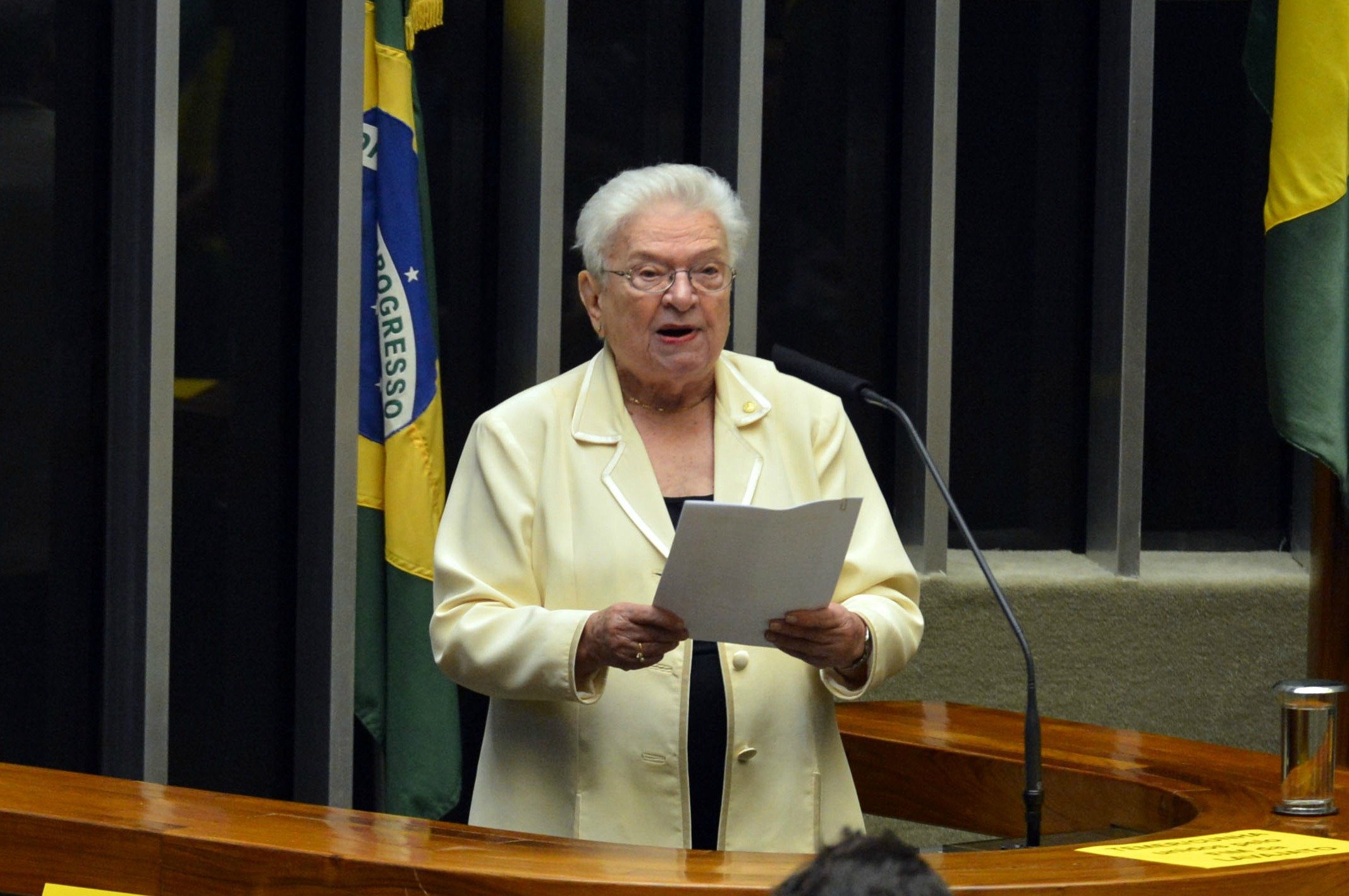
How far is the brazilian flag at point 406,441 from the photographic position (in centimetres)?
376

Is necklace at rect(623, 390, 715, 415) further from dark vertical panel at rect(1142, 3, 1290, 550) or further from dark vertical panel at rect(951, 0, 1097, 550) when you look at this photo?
dark vertical panel at rect(1142, 3, 1290, 550)

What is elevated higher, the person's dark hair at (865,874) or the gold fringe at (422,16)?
the gold fringe at (422,16)

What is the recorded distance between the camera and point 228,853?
6.72 ft

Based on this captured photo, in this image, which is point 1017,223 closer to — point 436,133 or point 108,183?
point 436,133

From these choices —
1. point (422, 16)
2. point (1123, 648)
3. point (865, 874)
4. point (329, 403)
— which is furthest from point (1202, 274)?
point (865, 874)

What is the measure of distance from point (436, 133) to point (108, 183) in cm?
77

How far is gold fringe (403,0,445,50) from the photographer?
3799 millimetres

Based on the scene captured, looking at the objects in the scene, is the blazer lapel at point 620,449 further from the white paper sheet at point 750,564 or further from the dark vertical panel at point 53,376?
the dark vertical panel at point 53,376

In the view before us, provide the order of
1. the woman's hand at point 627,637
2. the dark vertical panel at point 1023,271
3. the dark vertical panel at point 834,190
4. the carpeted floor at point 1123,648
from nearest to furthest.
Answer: the woman's hand at point 627,637 → the carpeted floor at point 1123,648 → the dark vertical panel at point 834,190 → the dark vertical panel at point 1023,271

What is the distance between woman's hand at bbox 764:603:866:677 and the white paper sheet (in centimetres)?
2

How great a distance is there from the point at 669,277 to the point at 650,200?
128 mm

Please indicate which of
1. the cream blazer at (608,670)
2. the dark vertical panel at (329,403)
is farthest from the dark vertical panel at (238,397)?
the cream blazer at (608,670)

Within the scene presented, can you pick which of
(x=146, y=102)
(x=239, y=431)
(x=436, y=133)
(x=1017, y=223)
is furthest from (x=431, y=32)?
(x=1017, y=223)

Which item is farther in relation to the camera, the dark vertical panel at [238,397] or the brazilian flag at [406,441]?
the dark vertical panel at [238,397]
